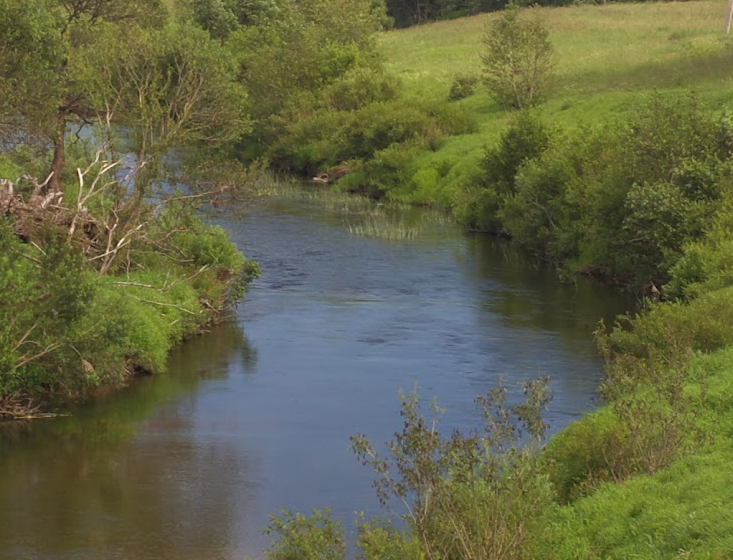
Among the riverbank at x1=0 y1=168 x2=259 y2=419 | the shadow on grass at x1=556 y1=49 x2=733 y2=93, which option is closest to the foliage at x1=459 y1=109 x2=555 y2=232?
the shadow on grass at x1=556 y1=49 x2=733 y2=93

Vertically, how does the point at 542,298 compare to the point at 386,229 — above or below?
below

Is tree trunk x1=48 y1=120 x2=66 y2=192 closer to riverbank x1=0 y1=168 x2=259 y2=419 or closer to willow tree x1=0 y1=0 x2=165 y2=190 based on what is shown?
willow tree x1=0 y1=0 x2=165 y2=190

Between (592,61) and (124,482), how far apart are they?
54149 millimetres

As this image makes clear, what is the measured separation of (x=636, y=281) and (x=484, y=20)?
207 feet

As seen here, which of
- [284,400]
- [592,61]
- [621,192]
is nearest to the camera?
[284,400]

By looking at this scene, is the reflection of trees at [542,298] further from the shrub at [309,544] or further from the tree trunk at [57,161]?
the shrub at [309,544]

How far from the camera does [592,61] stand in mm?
68125

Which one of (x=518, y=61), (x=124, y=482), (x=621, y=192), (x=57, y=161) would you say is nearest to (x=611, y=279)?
(x=621, y=192)

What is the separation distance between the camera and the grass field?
54062 millimetres

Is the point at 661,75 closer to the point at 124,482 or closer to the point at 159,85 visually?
the point at 159,85

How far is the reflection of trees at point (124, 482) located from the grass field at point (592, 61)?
75.1 ft

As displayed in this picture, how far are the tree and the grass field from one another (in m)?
1.07

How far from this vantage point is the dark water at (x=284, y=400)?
18.0m

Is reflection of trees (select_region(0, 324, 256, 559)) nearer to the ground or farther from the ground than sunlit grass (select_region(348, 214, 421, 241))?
farther from the ground
